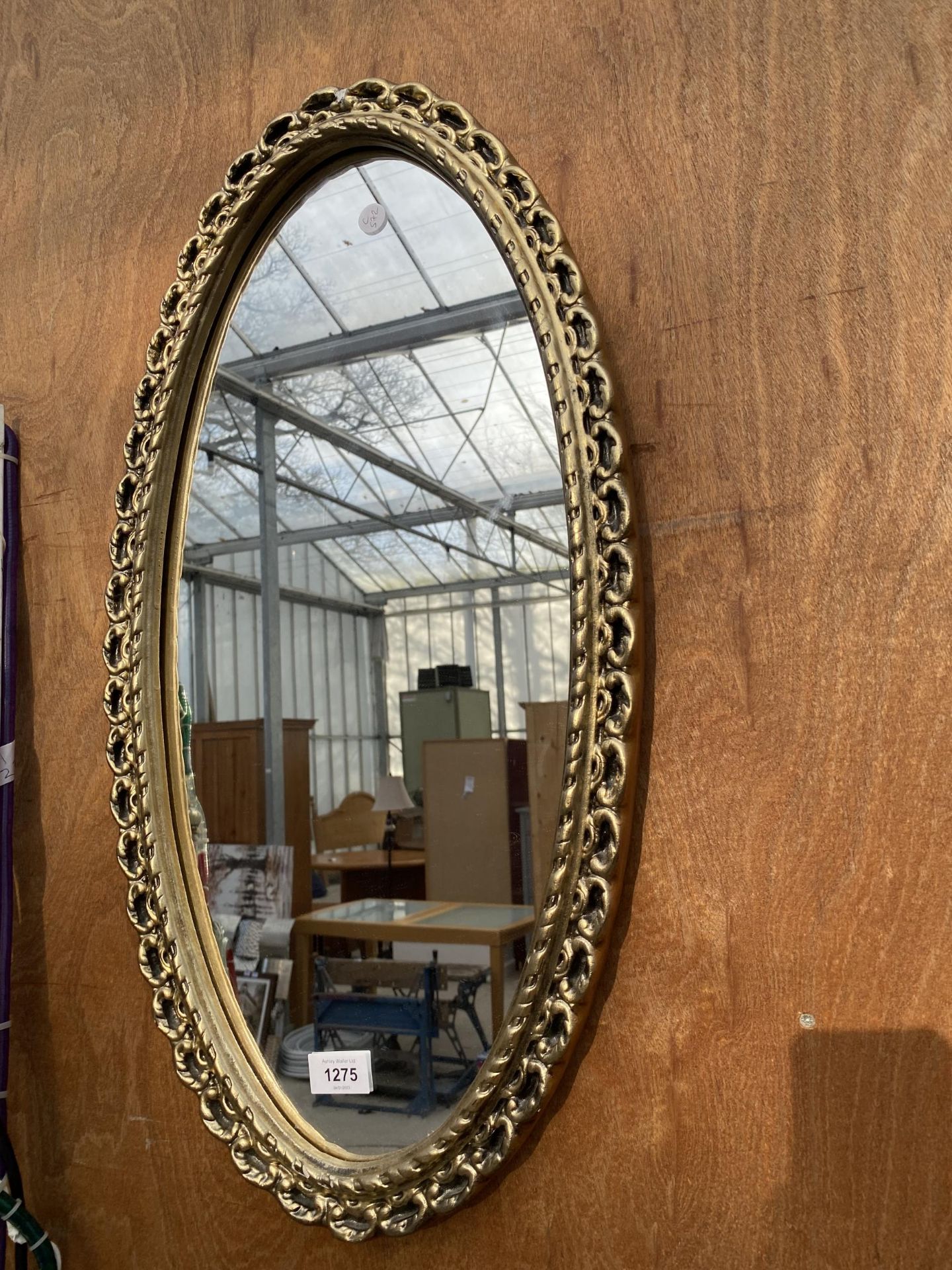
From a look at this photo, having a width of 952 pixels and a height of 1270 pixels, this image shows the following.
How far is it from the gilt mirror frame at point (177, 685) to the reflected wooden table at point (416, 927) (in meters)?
Answer: 0.03

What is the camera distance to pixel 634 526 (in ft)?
3.62

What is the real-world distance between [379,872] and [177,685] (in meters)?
0.41

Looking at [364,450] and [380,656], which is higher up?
[364,450]

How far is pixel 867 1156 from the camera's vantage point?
0.97 metres

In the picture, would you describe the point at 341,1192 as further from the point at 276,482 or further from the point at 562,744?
the point at 276,482

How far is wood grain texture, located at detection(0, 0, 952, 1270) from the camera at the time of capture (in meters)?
0.99

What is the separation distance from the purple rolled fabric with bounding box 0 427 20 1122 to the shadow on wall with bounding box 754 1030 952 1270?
3.27ft

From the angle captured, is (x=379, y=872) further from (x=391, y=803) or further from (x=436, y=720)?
(x=436, y=720)


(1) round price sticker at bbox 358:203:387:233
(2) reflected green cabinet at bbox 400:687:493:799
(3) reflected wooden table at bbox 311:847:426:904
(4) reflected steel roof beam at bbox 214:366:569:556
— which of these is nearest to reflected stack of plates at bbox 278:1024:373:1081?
(3) reflected wooden table at bbox 311:847:426:904

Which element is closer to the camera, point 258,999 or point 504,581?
point 504,581

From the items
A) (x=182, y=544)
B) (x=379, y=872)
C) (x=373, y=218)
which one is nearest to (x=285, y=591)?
(x=182, y=544)

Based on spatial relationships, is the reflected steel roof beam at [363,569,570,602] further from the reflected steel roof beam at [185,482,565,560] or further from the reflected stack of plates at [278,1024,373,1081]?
the reflected stack of plates at [278,1024,373,1081]

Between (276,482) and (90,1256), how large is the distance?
1052 mm

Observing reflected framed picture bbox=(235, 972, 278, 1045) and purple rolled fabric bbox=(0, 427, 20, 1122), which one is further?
purple rolled fabric bbox=(0, 427, 20, 1122)
